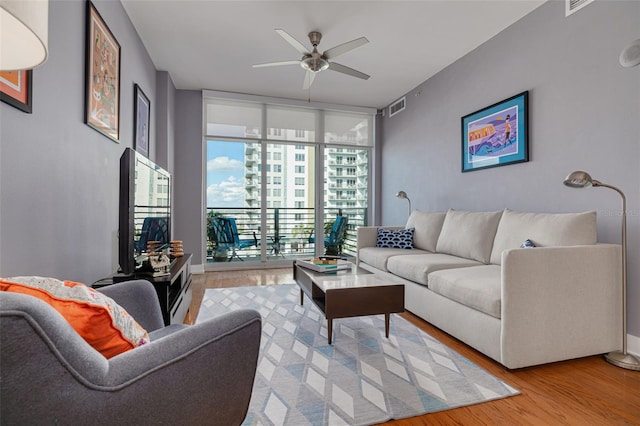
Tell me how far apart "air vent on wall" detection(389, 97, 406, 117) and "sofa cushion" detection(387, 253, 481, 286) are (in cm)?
275

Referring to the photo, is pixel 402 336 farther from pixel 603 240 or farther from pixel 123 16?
pixel 123 16

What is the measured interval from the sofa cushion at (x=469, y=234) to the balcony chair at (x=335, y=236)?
2266 millimetres

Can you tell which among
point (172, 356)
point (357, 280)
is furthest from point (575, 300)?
point (172, 356)

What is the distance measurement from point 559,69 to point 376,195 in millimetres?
3313

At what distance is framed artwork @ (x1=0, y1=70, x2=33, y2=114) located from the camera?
127cm

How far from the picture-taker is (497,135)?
311 cm

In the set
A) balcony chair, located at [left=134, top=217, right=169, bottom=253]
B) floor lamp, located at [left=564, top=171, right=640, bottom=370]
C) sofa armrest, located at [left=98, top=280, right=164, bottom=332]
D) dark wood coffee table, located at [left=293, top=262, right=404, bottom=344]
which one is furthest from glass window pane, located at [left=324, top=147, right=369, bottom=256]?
sofa armrest, located at [left=98, top=280, right=164, bottom=332]

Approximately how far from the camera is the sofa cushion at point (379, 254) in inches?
130

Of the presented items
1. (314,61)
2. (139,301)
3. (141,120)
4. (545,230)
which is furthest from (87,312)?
(141,120)

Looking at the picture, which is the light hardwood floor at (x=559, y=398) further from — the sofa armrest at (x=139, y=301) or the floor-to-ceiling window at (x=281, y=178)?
the floor-to-ceiling window at (x=281, y=178)

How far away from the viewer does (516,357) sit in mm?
1744

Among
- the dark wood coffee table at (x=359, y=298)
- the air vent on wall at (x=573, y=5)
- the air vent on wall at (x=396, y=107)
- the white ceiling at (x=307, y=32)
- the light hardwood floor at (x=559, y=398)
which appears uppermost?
the white ceiling at (x=307, y=32)

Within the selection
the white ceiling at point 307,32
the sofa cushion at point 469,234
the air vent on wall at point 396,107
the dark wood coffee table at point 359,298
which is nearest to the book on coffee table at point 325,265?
the dark wood coffee table at point 359,298

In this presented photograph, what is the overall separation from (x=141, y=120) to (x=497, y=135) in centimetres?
363
